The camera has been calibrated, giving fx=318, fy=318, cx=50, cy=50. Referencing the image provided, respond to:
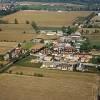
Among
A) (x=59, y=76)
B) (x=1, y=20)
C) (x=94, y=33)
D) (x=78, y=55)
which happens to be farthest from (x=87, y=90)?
(x=1, y=20)

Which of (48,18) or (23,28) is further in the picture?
(48,18)

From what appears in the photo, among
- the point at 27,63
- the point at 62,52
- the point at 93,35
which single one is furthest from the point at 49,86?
the point at 93,35

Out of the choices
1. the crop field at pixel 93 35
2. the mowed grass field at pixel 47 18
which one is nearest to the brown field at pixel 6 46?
the crop field at pixel 93 35

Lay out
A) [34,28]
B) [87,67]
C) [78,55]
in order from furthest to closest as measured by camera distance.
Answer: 1. [34,28]
2. [78,55]
3. [87,67]

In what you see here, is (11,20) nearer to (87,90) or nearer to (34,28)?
(34,28)

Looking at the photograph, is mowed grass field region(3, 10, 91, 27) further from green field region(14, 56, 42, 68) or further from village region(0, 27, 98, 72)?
green field region(14, 56, 42, 68)

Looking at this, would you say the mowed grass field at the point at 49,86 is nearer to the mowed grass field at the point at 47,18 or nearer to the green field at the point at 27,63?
the green field at the point at 27,63

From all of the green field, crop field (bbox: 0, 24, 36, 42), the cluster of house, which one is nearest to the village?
the cluster of house
